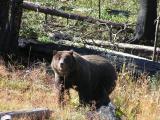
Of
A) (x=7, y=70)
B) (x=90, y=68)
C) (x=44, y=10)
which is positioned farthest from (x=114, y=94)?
(x=44, y=10)

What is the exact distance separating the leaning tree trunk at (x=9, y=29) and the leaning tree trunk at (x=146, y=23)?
534cm

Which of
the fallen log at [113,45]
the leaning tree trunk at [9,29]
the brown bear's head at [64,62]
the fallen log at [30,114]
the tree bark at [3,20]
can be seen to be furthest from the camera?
the fallen log at [113,45]

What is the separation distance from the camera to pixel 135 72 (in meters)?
11.3

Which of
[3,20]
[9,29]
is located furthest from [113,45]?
[3,20]

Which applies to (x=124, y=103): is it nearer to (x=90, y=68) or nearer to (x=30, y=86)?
(x=90, y=68)

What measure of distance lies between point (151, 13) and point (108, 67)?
7.51m

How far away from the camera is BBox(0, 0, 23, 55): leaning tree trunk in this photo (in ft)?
40.1

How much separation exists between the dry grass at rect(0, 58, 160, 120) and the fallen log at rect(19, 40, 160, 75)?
1.53 feet

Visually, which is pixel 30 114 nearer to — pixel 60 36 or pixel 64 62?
pixel 64 62

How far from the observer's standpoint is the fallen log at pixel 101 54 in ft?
38.0

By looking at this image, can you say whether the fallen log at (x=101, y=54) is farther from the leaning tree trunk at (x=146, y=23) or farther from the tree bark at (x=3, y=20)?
the leaning tree trunk at (x=146, y=23)

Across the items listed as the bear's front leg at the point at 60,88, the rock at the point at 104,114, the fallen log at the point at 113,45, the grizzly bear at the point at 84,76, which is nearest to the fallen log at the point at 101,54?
the fallen log at the point at 113,45

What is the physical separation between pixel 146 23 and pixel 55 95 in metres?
8.35

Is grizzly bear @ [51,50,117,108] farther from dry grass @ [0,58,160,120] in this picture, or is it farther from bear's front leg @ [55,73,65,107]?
dry grass @ [0,58,160,120]
